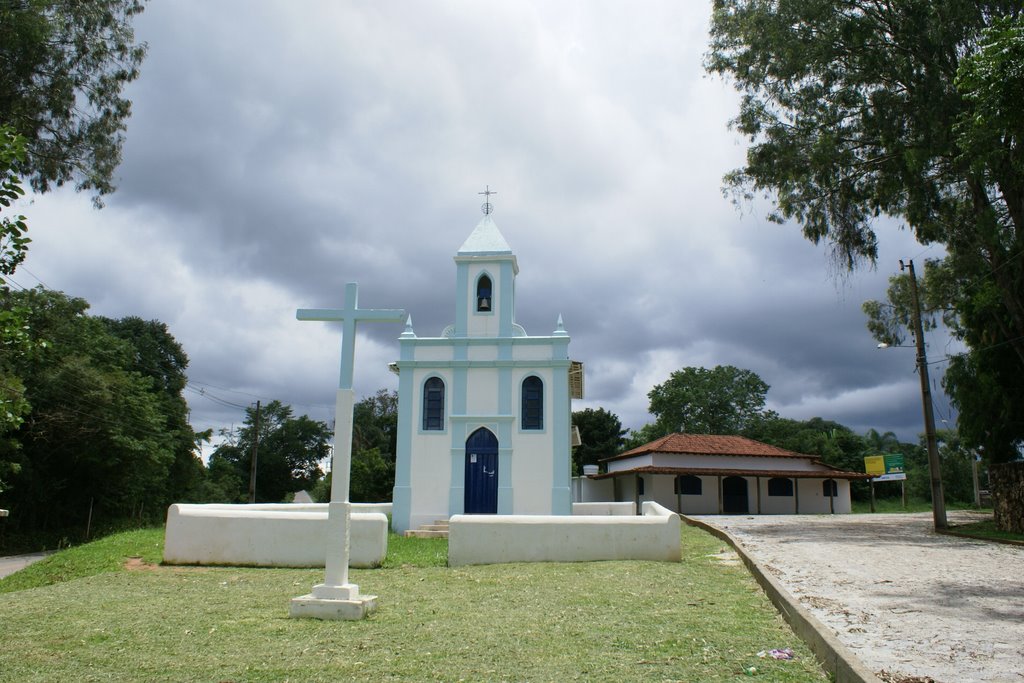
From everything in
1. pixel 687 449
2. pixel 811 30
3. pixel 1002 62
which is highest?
pixel 811 30

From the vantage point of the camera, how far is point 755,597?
806 cm

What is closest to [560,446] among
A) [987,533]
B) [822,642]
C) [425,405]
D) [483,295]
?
[425,405]

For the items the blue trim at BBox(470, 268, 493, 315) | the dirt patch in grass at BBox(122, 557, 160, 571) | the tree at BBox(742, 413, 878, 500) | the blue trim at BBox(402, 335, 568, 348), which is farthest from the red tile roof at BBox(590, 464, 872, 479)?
the dirt patch in grass at BBox(122, 557, 160, 571)

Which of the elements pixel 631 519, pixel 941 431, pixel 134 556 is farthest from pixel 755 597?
pixel 941 431

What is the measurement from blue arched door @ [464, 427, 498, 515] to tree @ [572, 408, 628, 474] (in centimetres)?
3261

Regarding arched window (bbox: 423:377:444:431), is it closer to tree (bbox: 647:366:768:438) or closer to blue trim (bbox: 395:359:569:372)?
blue trim (bbox: 395:359:569:372)

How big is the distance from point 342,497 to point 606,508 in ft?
49.2

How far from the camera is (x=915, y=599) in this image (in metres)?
8.05

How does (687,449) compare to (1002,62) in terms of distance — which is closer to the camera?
(1002,62)

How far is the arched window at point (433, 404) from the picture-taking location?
20.8 meters

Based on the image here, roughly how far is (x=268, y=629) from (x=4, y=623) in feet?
8.17

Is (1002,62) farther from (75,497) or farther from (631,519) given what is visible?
(75,497)

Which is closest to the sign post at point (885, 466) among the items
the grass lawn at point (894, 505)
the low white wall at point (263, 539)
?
the grass lawn at point (894, 505)

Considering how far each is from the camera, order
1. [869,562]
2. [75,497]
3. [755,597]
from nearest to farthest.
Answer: [755,597] → [869,562] → [75,497]
